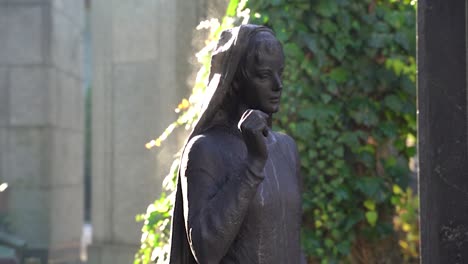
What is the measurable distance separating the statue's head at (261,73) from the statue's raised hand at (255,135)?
0.56 feet

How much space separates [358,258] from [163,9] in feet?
6.61

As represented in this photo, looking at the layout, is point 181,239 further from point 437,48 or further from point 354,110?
point 354,110

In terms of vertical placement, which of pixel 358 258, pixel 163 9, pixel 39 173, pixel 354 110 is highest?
pixel 163 9

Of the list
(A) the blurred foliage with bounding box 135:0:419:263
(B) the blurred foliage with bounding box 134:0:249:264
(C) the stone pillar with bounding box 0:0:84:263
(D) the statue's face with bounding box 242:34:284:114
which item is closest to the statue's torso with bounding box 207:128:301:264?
(D) the statue's face with bounding box 242:34:284:114

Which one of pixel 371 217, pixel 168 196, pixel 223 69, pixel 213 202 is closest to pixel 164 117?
pixel 168 196

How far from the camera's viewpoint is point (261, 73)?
98.5 inches

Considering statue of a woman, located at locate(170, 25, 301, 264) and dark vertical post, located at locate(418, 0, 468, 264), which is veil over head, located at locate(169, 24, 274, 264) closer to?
statue of a woman, located at locate(170, 25, 301, 264)

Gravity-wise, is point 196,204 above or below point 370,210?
above

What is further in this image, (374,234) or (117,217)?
(117,217)

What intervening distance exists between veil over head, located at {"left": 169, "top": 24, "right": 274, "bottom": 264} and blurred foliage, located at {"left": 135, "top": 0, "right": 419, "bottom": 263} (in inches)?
81.2

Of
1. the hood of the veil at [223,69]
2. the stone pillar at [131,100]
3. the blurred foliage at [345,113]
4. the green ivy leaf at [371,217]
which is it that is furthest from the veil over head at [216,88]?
the stone pillar at [131,100]

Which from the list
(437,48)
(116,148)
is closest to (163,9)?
(116,148)

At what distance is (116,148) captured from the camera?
586 centimetres

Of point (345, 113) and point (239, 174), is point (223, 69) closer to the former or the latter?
point (239, 174)
